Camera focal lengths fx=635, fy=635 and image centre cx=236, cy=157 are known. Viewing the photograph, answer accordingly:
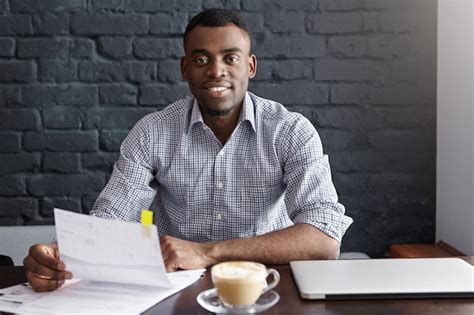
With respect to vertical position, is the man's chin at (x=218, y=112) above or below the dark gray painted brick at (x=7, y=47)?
below

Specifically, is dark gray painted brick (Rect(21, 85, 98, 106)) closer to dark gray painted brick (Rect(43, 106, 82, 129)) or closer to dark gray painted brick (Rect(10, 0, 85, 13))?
dark gray painted brick (Rect(43, 106, 82, 129))

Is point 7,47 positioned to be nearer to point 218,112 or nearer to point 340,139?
point 218,112

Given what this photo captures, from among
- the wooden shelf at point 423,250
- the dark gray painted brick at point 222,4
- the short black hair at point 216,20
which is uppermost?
the dark gray painted brick at point 222,4

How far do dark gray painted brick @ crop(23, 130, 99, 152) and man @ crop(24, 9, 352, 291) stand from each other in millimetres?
558

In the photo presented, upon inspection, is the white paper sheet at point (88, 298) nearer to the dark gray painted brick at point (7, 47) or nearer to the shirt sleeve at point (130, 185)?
the shirt sleeve at point (130, 185)

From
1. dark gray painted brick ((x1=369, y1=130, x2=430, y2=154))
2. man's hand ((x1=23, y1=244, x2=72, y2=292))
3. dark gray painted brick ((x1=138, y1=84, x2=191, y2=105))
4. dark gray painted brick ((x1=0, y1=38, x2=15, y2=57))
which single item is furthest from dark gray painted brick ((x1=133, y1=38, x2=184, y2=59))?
man's hand ((x1=23, y1=244, x2=72, y2=292))

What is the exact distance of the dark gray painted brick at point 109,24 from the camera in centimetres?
230

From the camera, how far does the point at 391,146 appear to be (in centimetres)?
238

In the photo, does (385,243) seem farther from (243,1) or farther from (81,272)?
(81,272)

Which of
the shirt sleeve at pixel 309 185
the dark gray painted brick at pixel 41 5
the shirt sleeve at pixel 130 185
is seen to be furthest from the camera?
the dark gray painted brick at pixel 41 5

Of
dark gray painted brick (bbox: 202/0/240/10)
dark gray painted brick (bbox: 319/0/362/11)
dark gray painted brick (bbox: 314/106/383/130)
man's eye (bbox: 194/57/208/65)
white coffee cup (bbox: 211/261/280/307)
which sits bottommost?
white coffee cup (bbox: 211/261/280/307)

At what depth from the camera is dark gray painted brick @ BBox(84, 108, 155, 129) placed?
2332mm

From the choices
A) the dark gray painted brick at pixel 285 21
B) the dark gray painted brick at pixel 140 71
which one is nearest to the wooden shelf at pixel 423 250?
the dark gray painted brick at pixel 285 21

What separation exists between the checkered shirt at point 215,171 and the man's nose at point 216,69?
0.11 m
